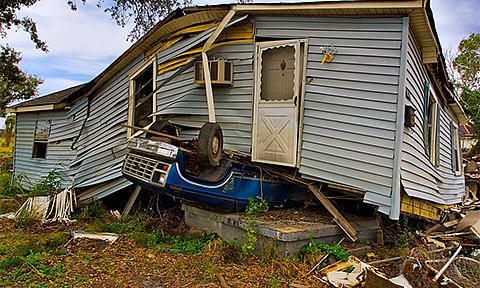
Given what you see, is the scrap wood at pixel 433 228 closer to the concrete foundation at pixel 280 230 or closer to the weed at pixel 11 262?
the concrete foundation at pixel 280 230

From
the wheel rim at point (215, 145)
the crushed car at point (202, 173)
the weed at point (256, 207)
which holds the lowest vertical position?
the weed at point (256, 207)

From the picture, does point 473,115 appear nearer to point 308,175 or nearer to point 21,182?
point 308,175

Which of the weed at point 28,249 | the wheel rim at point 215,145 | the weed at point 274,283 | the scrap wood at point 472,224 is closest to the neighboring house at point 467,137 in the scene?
the scrap wood at point 472,224

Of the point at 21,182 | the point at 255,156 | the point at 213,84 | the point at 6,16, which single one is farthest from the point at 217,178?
the point at 6,16

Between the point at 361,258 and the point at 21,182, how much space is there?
10865 mm

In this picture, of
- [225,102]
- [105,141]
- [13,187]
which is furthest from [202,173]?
[13,187]

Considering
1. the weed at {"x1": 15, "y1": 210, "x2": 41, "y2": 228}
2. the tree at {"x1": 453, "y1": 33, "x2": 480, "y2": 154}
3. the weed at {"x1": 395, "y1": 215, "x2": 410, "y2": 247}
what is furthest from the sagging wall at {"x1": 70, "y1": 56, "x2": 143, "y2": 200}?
the tree at {"x1": 453, "y1": 33, "x2": 480, "y2": 154}

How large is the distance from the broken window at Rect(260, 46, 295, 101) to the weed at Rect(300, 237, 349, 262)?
2.23m

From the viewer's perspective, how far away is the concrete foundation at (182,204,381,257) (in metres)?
4.89

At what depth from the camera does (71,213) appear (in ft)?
27.5

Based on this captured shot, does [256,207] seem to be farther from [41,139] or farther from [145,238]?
[41,139]

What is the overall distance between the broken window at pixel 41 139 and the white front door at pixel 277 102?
318 inches

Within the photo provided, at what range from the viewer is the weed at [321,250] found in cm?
485

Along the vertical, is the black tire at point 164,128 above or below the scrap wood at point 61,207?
above
